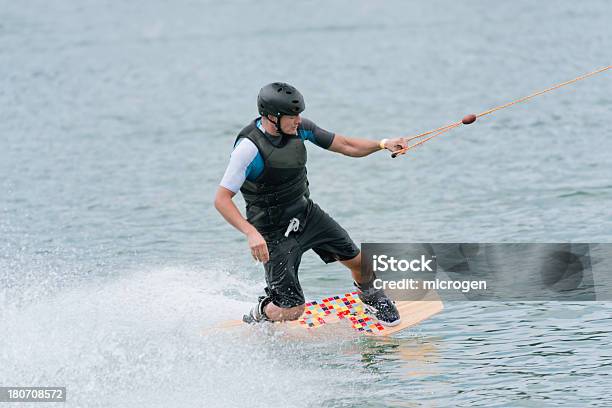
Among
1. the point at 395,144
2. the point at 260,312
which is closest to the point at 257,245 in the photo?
the point at 260,312

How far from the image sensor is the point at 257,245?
32.2ft

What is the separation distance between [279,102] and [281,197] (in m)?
1.00

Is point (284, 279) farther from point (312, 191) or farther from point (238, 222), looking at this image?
point (312, 191)

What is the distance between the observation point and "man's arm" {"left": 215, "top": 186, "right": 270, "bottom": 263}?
9.80 m

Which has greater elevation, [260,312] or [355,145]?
[355,145]

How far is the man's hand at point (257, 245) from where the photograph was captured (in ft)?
32.2

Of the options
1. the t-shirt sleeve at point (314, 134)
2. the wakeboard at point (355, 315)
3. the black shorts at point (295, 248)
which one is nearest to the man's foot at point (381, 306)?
the wakeboard at point (355, 315)

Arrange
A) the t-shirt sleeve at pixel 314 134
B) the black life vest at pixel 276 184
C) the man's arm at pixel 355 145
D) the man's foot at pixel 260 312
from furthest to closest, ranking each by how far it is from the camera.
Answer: the man's foot at pixel 260 312 → the man's arm at pixel 355 145 → the t-shirt sleeve at pixel 314 134 → the black life vest at pixel 276 184

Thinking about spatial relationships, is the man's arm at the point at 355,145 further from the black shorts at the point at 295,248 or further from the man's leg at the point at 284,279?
the man's leg at the point at 284,279

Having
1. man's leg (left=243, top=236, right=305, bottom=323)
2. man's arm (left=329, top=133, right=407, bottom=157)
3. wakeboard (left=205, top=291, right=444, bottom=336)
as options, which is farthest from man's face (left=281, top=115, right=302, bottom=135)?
wakeboard (left=205, top=291, right=444, bottom=336)

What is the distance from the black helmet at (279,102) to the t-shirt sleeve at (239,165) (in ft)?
1.15

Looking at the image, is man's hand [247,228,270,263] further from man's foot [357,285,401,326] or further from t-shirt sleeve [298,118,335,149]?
man's foot [357,285,401,326]

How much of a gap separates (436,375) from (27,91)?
27.7 metres

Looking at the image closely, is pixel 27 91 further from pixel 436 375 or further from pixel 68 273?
pixel 436 375
